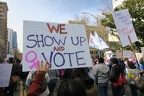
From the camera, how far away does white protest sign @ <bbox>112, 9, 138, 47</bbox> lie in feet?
18.8

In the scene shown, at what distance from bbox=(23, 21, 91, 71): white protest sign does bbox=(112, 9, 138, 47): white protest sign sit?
2.59m

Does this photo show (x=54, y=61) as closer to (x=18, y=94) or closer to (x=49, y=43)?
(x=49, y=43)

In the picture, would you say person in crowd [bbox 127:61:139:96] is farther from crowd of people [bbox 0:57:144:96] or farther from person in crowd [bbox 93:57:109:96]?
person in crowd [bbox 93:57:109:96]

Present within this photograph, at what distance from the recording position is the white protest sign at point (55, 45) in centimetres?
277

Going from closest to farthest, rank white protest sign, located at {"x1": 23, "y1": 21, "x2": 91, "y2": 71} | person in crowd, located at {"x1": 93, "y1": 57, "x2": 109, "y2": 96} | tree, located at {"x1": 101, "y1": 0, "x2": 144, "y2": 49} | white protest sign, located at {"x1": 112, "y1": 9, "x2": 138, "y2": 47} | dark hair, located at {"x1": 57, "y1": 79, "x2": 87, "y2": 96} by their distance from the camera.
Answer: dark hair, located at {"x1": 57, "y1": 79, "x2": 87, "y2": 96} < white protest sign, located at {"x1": 23, "y1": 21, "x2": 91, "y2": 71} < white protest sign, located at {"x1": 112, "y1": 9, "x2": 138, "y2": 47} < person in crowd, located at {"x1": 93, "y1": 57, "x2": 109, "y2": 96} < tree, located at {"x1": 101, "y1": 0, "x2": 144, "y2": 49}

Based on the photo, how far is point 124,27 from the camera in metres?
5.80

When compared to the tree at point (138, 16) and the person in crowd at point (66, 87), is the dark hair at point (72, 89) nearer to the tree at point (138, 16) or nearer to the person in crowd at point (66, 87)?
the person in crowd at point (66, 87)

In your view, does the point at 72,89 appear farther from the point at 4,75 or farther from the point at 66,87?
the point at 4,75

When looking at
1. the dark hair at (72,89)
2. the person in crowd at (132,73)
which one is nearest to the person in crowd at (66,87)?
the dark hair at (72,89)

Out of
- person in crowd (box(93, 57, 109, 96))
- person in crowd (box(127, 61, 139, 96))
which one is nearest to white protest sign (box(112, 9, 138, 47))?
person in crowd (box(93, 57, 109, 96))

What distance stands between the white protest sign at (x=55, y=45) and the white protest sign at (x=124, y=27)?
8.49 feet

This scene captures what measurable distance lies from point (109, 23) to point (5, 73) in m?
16.3

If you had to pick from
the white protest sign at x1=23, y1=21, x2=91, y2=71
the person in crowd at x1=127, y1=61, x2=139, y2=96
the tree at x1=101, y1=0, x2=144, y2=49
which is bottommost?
the person in crowd at x1=127, y1=61, x2=139, y2=96

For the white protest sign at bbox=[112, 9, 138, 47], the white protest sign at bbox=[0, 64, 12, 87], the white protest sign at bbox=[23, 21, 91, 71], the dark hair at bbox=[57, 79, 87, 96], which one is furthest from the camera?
the white protest sign at bbox=[112, 9, 138, 47]
